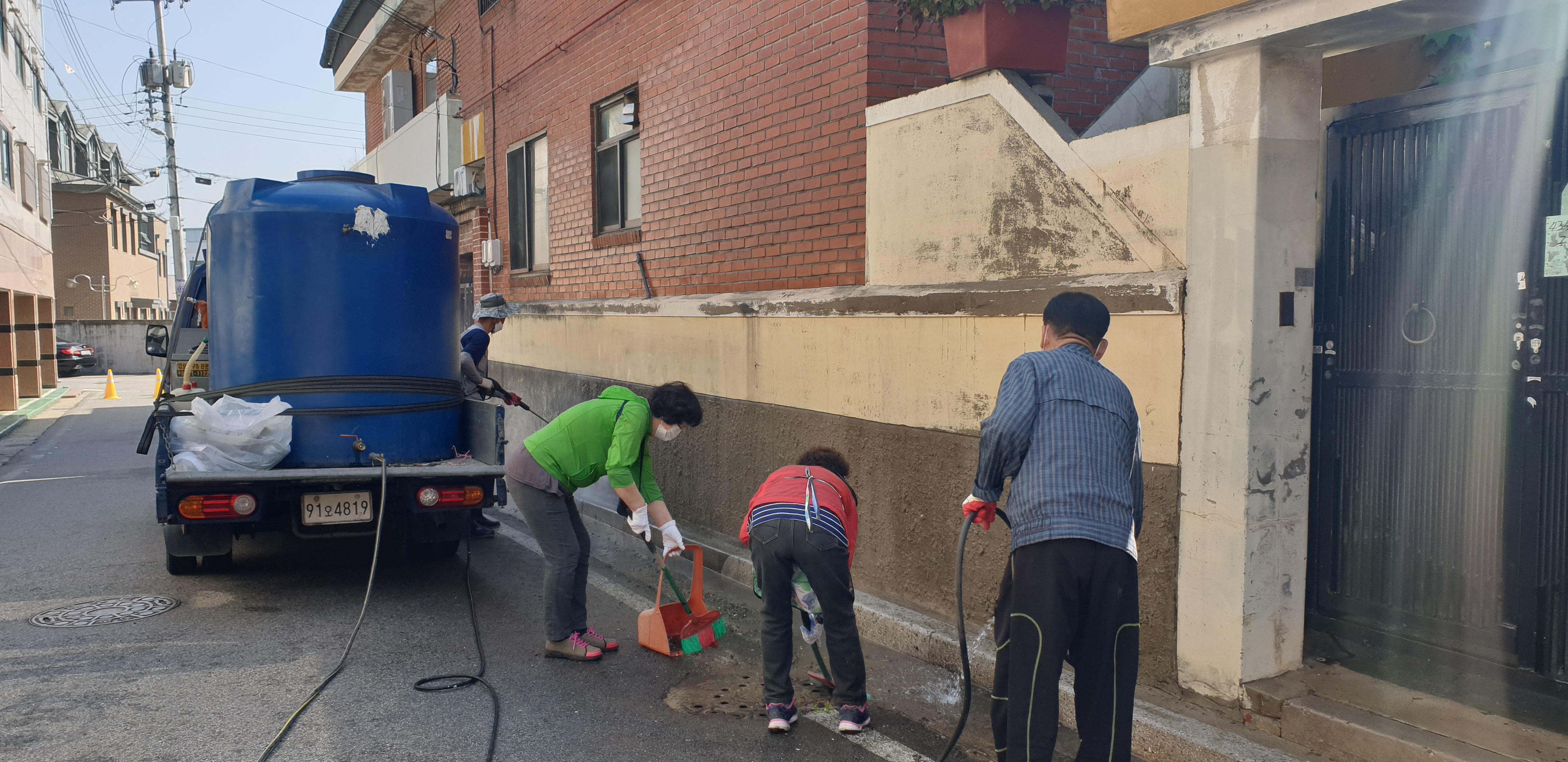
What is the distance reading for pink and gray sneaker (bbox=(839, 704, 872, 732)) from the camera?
417 centimetres

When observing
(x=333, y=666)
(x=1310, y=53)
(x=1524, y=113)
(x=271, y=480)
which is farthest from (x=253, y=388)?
(x=1524, y=113)

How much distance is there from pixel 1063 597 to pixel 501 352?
11.0 m

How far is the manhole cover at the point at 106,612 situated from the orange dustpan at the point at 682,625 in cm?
287

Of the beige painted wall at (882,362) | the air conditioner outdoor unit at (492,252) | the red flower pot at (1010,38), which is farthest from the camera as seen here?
the air conditioner outdoor unit at (492,252)

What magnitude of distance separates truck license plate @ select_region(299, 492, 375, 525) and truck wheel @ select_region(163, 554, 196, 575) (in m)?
1.23

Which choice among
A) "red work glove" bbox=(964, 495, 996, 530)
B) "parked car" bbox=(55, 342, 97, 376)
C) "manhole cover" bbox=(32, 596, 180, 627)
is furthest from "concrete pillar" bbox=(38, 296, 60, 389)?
"red work glove" bbox=(964, 495, 996, 530)

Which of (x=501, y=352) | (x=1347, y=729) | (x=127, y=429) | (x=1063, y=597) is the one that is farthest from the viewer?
(x=127, y=429)

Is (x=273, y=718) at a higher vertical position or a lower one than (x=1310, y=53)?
lower

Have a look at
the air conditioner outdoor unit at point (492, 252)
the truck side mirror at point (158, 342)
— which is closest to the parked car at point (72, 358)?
the air conditioner outdoor unit at point (492, 252)

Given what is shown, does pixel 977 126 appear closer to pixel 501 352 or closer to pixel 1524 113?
pixel 1524 113

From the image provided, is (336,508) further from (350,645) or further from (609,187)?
(609,187)

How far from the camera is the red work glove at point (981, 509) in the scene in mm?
3273

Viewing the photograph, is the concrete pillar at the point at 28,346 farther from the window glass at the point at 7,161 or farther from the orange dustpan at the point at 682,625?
the orange dustpan at the point at 682,625

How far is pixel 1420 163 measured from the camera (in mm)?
3986
